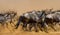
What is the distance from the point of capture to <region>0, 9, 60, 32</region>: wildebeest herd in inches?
73.2

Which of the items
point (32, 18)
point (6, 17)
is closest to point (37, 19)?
point (32, 18)

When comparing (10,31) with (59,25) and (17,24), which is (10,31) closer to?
(17,24)

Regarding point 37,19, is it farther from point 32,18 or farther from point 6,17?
point 6,17

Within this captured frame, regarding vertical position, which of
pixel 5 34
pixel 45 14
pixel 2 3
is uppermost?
pixel 2 3

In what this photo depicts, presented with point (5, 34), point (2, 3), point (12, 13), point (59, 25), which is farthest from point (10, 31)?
point (59, 25)

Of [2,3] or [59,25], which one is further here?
[2,3]

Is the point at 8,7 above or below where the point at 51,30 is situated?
above

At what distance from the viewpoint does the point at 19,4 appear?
6.34 feet

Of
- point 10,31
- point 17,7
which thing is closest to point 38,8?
point 17,7

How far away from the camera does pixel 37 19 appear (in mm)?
1893

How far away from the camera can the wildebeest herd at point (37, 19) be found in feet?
6.10

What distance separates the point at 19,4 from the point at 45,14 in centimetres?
29

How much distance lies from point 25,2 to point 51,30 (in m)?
0.40

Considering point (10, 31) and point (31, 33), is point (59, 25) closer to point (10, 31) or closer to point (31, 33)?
point (31, 33)
